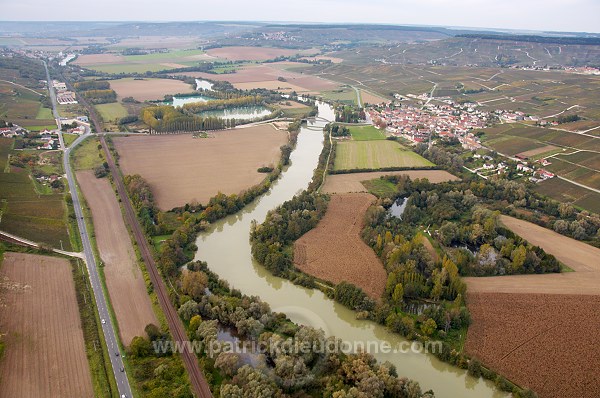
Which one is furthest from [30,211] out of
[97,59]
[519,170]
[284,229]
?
[97,59]

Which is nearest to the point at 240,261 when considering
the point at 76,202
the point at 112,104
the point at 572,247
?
the point at 76,202

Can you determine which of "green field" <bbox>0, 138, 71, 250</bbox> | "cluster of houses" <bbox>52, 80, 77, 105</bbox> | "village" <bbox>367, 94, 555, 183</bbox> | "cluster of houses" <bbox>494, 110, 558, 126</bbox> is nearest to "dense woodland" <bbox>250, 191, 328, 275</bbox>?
"green field" <bbox>0, 138, 71, 250</bbox>

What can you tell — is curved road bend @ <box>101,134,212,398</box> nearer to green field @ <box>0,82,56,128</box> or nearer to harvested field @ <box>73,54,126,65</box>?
green field @ <box>0,82,56,128</box>

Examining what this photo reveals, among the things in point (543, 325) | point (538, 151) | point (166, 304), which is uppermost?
point (538, 151)

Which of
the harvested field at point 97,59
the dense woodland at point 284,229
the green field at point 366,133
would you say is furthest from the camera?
the harvested field at point 97,59

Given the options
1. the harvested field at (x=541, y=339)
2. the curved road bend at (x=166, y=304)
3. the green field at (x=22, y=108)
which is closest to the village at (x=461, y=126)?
the harvested field at (x=541, y=339)

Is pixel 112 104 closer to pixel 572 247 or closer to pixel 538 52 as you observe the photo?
pixel 572 247

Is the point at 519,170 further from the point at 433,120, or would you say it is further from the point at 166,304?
the point at 166,304

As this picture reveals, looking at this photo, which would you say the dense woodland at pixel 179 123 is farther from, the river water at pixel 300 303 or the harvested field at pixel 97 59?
the harvested field at pixel 97 59
